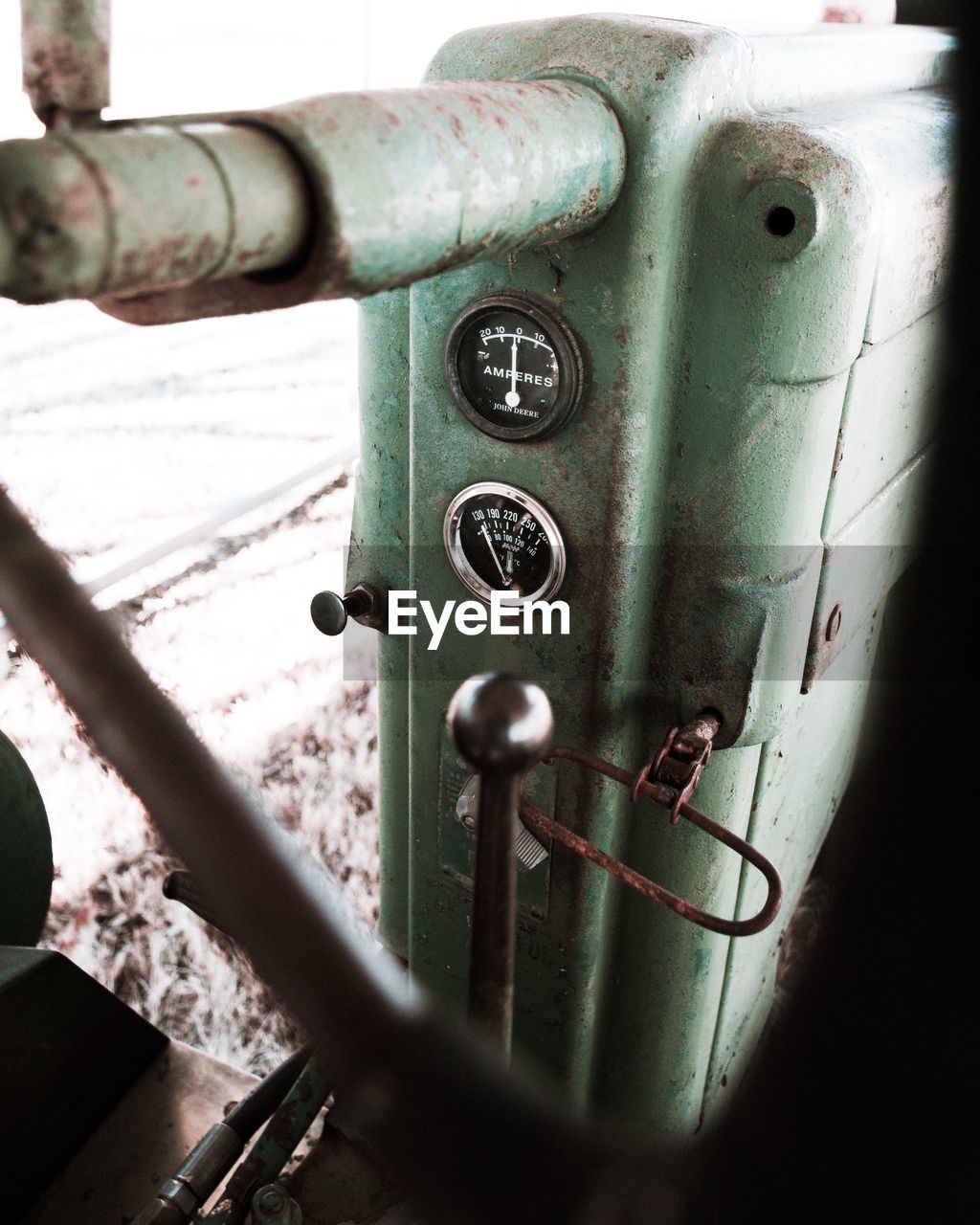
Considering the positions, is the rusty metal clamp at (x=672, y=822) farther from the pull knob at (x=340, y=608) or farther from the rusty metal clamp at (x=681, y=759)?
the pull knob at (x=340, y=608)

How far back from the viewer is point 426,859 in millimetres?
1562

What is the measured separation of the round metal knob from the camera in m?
0.51

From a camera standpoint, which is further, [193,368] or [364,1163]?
[193,368]

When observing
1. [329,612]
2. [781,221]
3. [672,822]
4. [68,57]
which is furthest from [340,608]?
[68,57]

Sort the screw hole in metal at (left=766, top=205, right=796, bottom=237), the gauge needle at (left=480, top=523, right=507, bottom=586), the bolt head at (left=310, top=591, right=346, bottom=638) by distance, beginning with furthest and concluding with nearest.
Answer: the bolt head at (left=310, top=591, right=346, bottom=638) → the gauge needle at (left=480, top=523, right=507, bottom=586) → the screw hole in metal at (left=766, top=205, right=796, bottom=237)

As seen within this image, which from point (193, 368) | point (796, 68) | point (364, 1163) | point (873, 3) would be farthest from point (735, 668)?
point (193, 368)

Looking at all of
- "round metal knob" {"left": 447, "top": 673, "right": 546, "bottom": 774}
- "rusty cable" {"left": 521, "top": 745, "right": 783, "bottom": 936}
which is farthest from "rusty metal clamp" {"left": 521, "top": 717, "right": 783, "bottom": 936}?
"round metal knob" {"left": 447, "top": 673, "right": 546, "bottom": 774}

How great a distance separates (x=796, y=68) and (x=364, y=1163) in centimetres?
154

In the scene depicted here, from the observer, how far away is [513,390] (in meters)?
1.21

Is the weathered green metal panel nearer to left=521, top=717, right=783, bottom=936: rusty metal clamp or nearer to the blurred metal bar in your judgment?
left=521, top=717, right=783, bottom=936: rusty metal clamp

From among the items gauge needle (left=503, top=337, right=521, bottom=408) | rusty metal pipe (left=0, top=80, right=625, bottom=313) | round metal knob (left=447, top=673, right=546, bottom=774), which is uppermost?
rusty metal pipe (left=0, top=80, right=625, bottom=313)

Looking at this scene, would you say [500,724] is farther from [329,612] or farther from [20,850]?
[20,850]

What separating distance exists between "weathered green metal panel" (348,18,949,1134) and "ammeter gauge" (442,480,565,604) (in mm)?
22

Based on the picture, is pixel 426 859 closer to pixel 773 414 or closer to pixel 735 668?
pixel 735 668
